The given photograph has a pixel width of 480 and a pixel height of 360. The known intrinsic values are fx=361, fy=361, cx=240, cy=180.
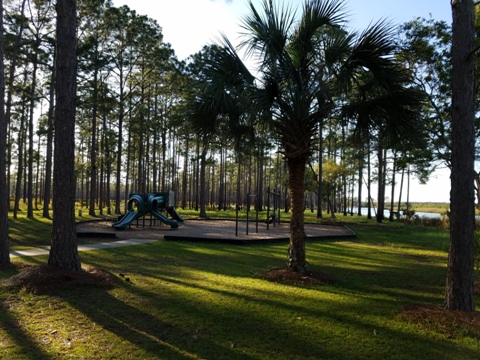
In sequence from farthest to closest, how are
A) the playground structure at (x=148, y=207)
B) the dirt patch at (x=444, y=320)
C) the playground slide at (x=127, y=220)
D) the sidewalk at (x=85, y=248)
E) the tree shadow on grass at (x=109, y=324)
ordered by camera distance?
the playground structure at (x=148, y=207) → the playground slide at (x=127, y=220) → the sidewalk at (x=85, y=248) → the dirt patch at (x=444, y=320) → the tree shadow on grass at (x=109, y=324)

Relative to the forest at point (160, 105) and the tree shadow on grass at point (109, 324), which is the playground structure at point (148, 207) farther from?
the tree shadow on grass at point (109, 324)

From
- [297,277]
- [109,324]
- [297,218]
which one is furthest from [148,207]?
[109,324]

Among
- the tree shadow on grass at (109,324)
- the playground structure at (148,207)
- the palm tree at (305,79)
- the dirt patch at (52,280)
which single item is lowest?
the tree shadow on grass at (109,324)

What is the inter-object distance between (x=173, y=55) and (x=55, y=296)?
26357 mm

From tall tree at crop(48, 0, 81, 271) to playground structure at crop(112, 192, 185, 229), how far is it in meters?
11.1

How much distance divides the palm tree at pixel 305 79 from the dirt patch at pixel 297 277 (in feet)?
0.56

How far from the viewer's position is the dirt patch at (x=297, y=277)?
6.72m

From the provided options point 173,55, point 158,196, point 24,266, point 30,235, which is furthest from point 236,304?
point 173,55

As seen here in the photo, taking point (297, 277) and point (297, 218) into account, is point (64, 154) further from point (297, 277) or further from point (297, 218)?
point (297, 277)

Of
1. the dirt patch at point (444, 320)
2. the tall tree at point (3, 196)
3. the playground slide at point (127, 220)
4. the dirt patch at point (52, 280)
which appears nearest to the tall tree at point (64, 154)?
the dirt patch at point (52, 280)

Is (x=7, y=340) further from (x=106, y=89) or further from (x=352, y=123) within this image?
(x=106, y=89)

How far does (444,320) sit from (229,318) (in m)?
2.66

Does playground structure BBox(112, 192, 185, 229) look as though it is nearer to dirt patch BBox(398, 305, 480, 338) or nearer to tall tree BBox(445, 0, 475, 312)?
dirt patch BBox(398, 305, 480, 338)

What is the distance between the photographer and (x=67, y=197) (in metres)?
6.12
